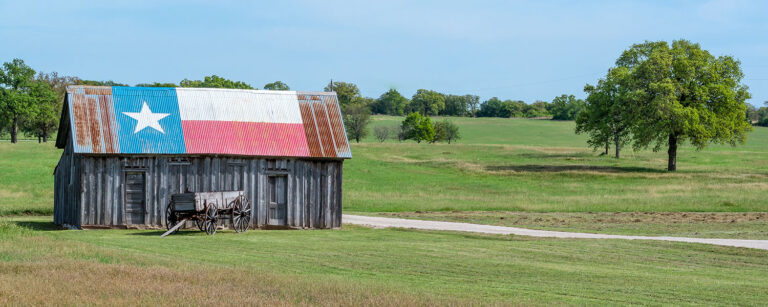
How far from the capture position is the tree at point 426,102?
18950 cm

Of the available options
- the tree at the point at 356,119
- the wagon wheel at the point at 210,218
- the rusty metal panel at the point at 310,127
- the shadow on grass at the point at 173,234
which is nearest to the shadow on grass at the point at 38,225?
the shadow on grass at the point at 173,234

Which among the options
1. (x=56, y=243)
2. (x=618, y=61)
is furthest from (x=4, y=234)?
(x=618, y=61)

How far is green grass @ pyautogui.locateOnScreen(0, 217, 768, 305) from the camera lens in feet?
44.4

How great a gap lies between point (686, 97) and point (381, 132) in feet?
232

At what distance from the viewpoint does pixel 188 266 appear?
16.6 meters

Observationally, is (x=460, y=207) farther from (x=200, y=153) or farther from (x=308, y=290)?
(x=308, y=290)

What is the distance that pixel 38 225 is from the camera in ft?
108

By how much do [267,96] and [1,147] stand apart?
5859 cm

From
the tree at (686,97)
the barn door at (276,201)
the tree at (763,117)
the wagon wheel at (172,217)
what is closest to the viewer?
the wagon wheel at (172,217)

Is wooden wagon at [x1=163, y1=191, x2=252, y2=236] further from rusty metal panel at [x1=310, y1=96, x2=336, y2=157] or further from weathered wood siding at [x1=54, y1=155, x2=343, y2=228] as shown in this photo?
rusty metal panel at [x1=310, y1=96, x2=336, y2=157]

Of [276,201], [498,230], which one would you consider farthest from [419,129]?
[498,230]

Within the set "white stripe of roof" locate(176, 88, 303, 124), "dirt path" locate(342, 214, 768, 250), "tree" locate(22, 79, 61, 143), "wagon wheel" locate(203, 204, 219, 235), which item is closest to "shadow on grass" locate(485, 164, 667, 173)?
"dirt path" locate(342, 214, 768, 250)

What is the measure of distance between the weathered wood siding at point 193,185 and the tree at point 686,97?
40.7 metres

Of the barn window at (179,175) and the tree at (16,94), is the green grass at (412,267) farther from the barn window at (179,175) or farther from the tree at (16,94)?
the tree at (16,94)
